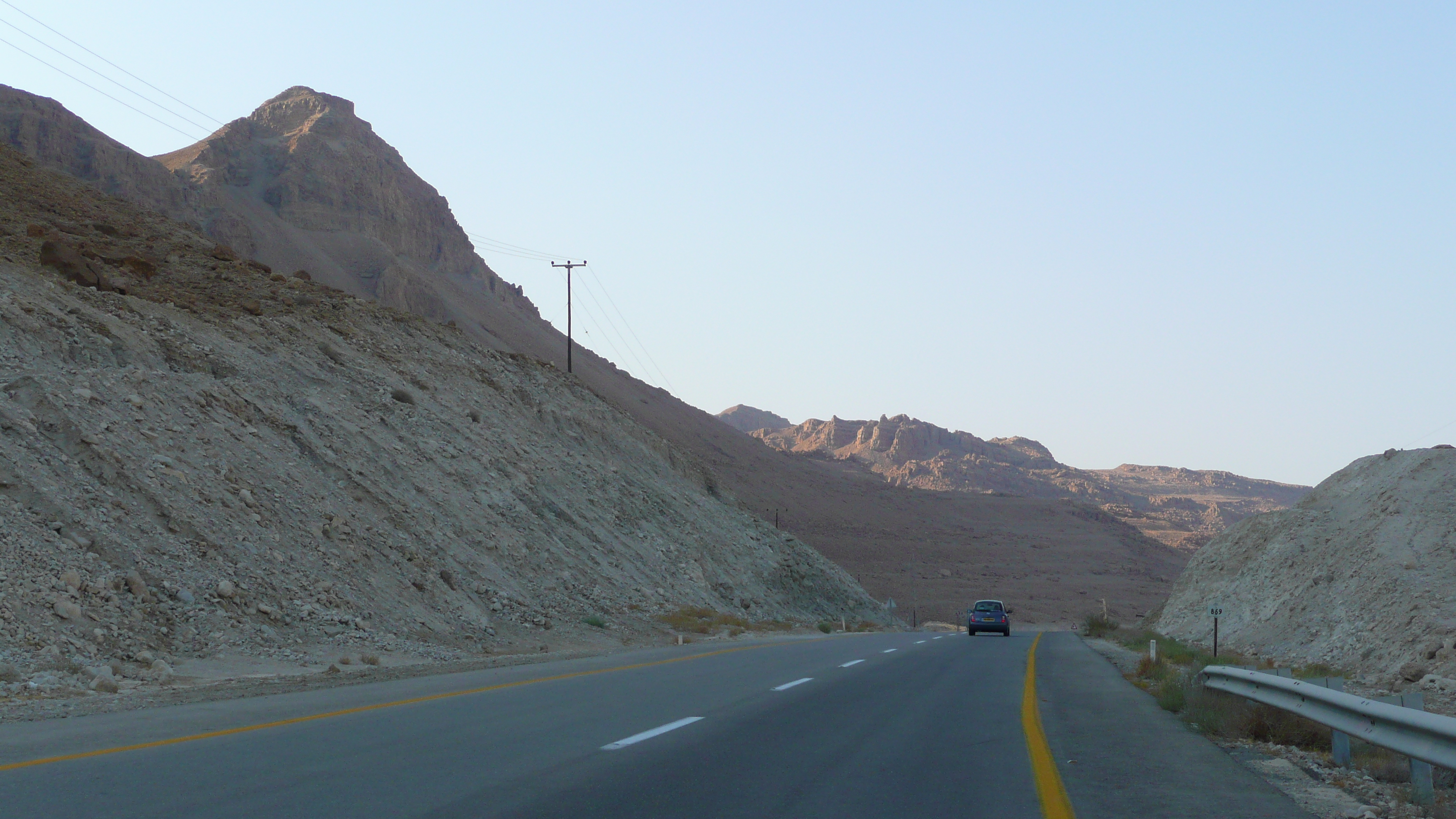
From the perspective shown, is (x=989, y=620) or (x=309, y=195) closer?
(x=989, y=620)

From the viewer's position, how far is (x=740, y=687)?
1421cm

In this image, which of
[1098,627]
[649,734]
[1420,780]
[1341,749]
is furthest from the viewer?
[1098,627]

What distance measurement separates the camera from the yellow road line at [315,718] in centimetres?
759

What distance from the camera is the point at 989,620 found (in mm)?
41938

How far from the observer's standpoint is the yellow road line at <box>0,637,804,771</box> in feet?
24.9

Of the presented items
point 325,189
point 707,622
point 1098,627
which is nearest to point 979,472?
point 325,189

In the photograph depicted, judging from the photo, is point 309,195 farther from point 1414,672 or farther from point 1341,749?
point 1341,749

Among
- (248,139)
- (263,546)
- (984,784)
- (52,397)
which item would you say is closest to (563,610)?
(263,546)

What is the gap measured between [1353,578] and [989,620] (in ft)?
46.2

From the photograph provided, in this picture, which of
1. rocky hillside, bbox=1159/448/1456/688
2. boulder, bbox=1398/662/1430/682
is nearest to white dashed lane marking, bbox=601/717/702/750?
rocky hillside, bbox=1159/448/1456/688

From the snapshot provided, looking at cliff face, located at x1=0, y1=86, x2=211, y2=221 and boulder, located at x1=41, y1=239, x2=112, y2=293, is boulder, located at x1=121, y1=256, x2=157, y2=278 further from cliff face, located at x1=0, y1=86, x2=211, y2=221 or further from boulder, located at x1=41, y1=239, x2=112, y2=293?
cliff face, located at x1=0, y1=86, x2=211, y2=221

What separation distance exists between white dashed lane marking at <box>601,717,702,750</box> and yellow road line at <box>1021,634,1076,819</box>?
3.16 meters

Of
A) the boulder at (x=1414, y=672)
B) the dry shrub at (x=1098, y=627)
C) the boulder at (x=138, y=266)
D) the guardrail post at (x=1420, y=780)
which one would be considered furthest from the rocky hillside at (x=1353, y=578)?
the boulder at (x=138, y=266)

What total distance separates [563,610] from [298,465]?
8.34 metres
